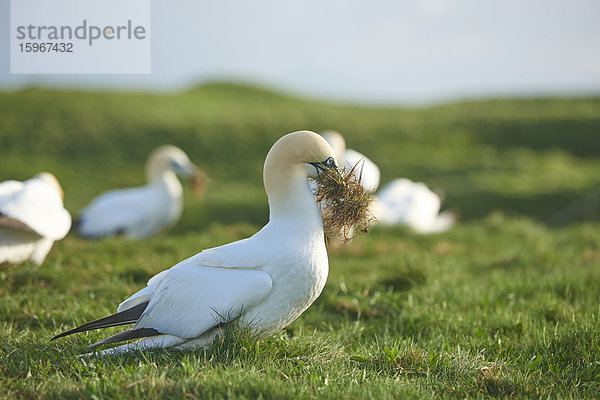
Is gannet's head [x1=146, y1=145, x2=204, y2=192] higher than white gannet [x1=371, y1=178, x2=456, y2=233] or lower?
higher

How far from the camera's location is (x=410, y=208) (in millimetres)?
9945

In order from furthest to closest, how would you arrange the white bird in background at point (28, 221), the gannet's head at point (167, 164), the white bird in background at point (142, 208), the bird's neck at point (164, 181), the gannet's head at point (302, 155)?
the gannet's head at point (167, 164), the bird's neck at point (164, 181), the white bird in background at point (142, 208), the white bird in background at point (28, 221), the gannet's head at point (302, 155)

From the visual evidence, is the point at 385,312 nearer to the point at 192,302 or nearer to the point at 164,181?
the point at 192,302

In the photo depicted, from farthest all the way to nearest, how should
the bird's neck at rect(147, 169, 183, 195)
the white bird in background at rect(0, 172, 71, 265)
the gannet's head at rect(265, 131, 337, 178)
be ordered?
the bird's neck at rect(147, 169, 183, 195) < the white bird in background at rect(0, 172, 71, 265) < the gannet's head at rect(265, 131, 337, 178)

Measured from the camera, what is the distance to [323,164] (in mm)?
3553

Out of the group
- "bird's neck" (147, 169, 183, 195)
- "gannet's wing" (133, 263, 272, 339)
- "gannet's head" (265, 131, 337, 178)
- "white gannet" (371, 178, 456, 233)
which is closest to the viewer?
"gannet's wing" (133, 263, 272, 339)

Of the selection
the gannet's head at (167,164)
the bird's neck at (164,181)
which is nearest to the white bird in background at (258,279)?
the bird's neck at (164,181)

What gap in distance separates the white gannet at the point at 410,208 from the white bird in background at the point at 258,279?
229 inches

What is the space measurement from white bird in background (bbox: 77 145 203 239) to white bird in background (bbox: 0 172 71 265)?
4.25 m

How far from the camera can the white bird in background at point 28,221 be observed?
5355mm

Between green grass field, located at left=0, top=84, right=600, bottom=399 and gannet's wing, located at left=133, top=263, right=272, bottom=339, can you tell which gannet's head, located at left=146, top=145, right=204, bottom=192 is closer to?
green grass field, located at left=0, top=84, right=600, bottom=399

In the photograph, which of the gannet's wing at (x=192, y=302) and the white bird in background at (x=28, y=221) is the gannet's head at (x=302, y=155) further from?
the white bird in background at (x=28, y=221)

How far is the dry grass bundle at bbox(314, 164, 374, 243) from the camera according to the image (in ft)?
11.7

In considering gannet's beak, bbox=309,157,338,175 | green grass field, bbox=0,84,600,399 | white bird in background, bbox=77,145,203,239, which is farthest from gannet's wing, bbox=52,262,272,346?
white bird in background, bbox=77,145,203,239
